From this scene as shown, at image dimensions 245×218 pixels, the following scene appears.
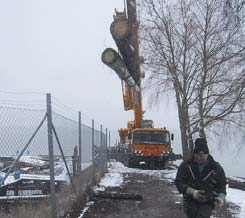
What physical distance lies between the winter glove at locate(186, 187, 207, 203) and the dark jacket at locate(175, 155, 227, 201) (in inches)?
2.2

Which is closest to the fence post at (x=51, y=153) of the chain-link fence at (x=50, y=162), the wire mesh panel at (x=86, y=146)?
the chain-link fence at (x=50, y=162)

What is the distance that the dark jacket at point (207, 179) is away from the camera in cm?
662

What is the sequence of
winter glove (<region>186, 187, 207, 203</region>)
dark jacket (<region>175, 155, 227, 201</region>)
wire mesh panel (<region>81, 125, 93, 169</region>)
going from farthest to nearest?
wire mesh panel (<region>81, 125, 93, 169</region>)
dark jacket (<region>175, 155, 227, 201</region>)
winter glove (<region>186, 187, 207, 203</region>)

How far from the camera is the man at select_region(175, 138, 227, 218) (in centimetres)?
657

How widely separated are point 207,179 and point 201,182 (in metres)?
0.09

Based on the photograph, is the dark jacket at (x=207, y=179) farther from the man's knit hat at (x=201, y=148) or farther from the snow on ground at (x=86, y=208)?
the snow on ground at (x=86, y=208)

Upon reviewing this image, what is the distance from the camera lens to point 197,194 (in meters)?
6.48

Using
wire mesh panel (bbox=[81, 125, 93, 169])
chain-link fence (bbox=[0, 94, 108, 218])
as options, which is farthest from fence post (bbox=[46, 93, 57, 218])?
wire mesh panel (bbox=[81, 125, 93, 169])

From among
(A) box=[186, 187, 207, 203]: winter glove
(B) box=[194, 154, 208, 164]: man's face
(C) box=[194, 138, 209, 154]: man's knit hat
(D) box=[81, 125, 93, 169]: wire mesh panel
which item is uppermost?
(D) box=[81, 125, 93, 169]: wire mesh panel

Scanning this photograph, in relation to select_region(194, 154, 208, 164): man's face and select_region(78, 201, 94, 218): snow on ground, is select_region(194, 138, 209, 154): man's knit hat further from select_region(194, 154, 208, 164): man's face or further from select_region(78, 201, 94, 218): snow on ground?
select_region(78, 201, 94, 218): snow on ground

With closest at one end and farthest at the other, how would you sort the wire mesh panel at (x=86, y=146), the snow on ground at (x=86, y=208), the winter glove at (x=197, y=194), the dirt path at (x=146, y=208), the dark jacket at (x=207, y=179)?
the winter glove at (x=197, y=194), the dark jacket at (x=207, y=179), the snow on ground at (x=86, y=208), the dirt path at (x=146, y=208), the wire mesh panel at (x=86, y=146)

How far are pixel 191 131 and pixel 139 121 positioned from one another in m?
3.55

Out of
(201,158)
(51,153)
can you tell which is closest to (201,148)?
(201,158)

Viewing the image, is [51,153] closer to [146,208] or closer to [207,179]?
[207,179]
